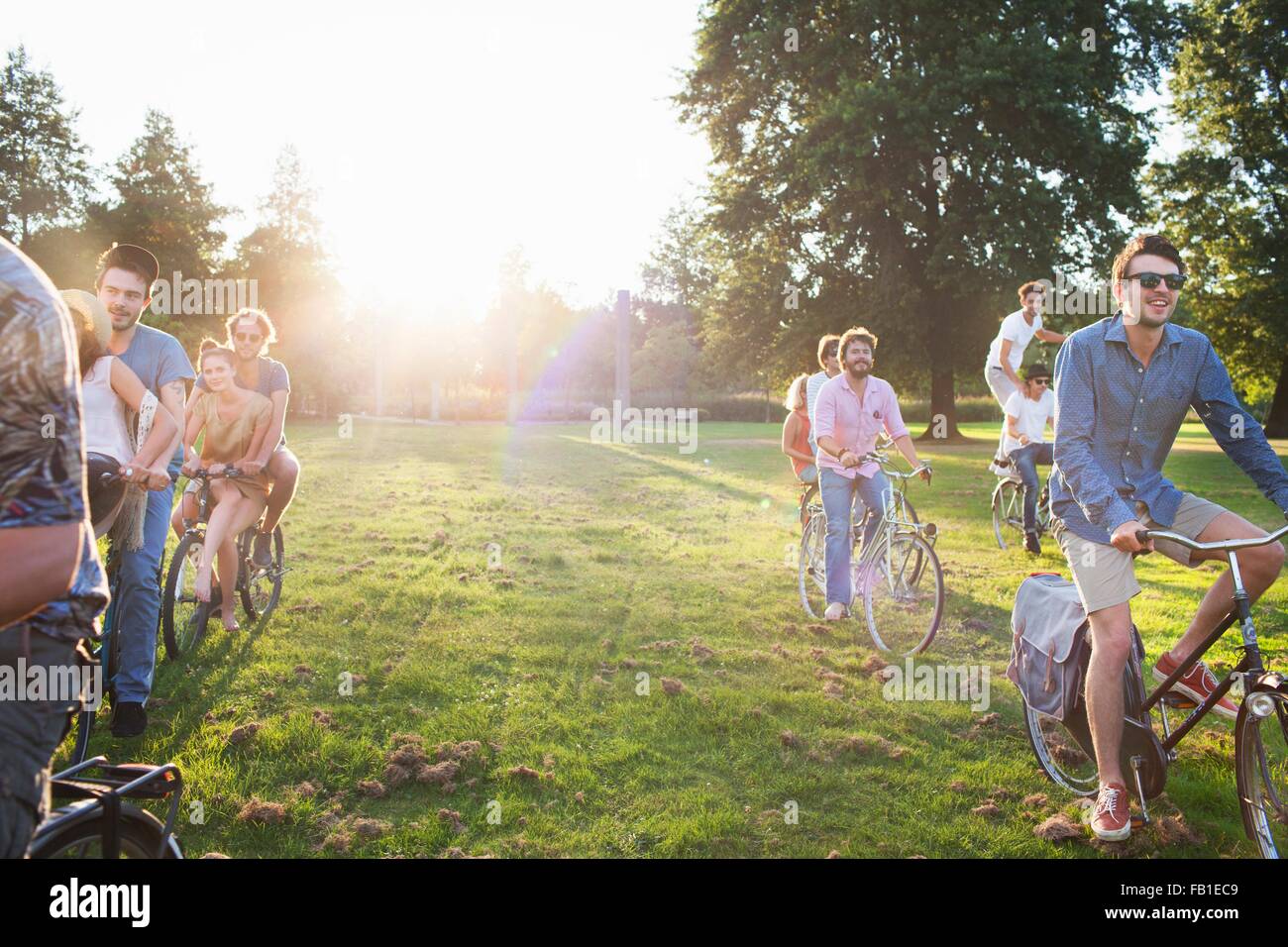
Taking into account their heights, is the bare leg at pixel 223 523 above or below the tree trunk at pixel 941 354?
below

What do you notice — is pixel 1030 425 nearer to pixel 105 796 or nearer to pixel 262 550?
pixel 262 550

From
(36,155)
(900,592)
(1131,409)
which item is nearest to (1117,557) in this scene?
(1131,409)

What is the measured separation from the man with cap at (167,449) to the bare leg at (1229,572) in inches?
194

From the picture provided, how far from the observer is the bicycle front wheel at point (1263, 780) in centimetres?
320

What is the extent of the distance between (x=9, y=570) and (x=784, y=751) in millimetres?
3867

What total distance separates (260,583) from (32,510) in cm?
645

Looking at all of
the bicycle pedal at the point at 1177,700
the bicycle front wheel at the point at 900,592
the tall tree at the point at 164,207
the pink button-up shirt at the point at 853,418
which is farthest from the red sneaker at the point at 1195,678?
the tall tree at the point at 164,207

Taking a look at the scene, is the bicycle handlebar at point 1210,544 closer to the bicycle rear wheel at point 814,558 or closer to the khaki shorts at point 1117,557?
the khaki shorts at point 1117,557

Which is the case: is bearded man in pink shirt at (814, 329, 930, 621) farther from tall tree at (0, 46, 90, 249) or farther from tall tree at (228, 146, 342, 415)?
tall tree at (228, 146, 342, 415)

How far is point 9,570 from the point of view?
1597mm

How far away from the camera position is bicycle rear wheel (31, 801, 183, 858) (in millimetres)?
1829

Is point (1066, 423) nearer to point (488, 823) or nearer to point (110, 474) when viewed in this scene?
point (488, 823)
